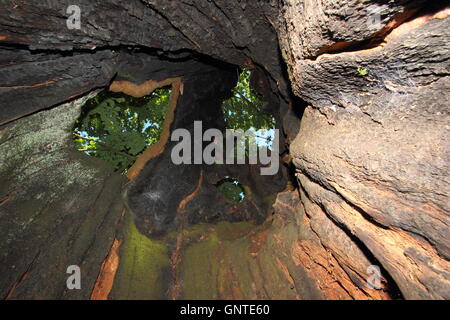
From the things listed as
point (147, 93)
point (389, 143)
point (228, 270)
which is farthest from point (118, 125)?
point (389, 143)

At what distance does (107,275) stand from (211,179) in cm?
211

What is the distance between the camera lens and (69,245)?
289 centimetres

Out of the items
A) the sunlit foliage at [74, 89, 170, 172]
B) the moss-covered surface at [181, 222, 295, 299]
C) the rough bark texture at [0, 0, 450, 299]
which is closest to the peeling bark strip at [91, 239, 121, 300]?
the rough bark texture at [0, 0, 450, 299]

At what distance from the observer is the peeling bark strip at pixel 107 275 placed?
2826 mm

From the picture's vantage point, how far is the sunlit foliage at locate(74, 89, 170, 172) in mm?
5004

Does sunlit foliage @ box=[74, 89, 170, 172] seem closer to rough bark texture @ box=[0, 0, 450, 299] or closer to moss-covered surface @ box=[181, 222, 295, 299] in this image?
rough bark texture @ box=[0, 0, 450, 299]

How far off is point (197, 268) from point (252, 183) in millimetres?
2006

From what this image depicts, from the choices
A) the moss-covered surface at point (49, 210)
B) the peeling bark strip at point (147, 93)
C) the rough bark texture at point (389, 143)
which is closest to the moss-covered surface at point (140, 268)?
the moss-covered surface at point (49, 210)

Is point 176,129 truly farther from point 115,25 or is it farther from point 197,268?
point 197,268

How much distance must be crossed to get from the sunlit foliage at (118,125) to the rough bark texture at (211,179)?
1.38 metres

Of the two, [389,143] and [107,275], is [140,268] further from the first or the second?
[389,143]

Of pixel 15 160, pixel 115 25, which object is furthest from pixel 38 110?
pixel 115 25

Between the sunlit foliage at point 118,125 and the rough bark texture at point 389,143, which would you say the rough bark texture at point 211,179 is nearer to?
the rough bark texture at point 389,143

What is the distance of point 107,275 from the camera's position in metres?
3.02
